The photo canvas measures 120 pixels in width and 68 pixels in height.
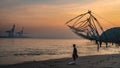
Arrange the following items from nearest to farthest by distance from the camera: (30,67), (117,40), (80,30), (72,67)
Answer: (117,40) < (80,30) < (72,67) < (30,67)

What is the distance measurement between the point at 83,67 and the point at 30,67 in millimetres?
5930

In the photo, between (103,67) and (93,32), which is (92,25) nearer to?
(93,32)

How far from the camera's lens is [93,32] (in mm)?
19125

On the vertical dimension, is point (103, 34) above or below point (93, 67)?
above

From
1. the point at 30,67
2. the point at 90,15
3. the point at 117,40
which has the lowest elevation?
the point at 30,67

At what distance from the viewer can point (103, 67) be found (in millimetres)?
26594

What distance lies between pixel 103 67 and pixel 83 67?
2.08 m

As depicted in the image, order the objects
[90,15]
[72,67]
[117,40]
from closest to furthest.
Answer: [117,40], [90,15], [72,67]

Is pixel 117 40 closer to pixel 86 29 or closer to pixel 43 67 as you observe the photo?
pixel 86 29

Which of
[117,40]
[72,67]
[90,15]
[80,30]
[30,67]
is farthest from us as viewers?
[30,67]

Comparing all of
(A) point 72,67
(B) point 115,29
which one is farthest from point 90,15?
(A) point 72,67

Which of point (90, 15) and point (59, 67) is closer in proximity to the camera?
point (90, 15)

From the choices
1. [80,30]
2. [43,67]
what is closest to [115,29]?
[80,30]

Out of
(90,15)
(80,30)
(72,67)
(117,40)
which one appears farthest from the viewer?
(72,67)
